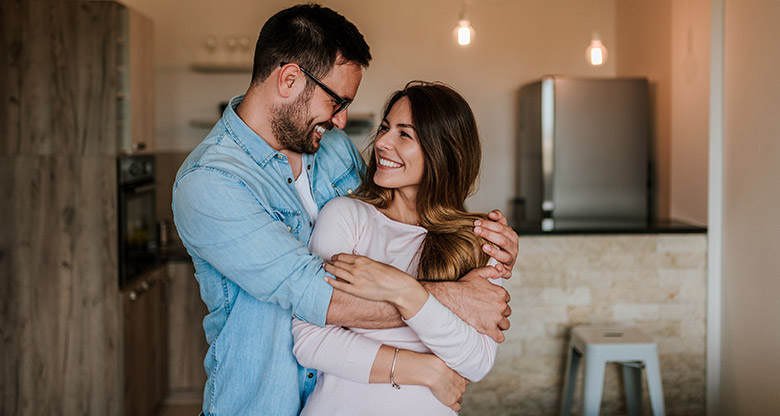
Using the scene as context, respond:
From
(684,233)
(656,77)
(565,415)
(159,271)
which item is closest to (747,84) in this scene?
(684,233)

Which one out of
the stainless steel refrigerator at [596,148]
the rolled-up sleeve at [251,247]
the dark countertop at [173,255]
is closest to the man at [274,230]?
the rolled-up sleeve at [251,247]

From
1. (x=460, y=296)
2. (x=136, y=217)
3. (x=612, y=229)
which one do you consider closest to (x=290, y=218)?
(x=460, y=296)

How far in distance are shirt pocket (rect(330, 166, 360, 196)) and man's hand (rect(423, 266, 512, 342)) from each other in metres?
0.49

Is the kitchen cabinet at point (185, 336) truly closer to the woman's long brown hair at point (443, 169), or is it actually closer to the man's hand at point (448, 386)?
the woman's long brown hair at point (443, 169)

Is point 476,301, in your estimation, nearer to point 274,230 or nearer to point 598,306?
point 274,230

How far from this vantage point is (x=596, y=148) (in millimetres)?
4301

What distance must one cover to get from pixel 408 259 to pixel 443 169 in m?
0.27

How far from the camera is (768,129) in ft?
9.20

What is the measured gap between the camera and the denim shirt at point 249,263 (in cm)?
142

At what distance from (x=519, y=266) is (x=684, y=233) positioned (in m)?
0.85

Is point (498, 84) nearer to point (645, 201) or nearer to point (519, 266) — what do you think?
point (645, 201)

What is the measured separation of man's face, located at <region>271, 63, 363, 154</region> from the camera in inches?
65.7

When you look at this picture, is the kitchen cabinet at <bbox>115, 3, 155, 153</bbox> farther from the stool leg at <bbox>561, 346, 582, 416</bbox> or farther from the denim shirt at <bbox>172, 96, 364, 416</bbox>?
the stool leg at <bbox>561, 346, 582, 416</bbox>

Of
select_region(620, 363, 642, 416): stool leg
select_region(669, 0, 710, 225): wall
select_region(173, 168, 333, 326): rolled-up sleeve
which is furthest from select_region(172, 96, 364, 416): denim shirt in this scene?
select_region(669, 0, 710, 225): wall
